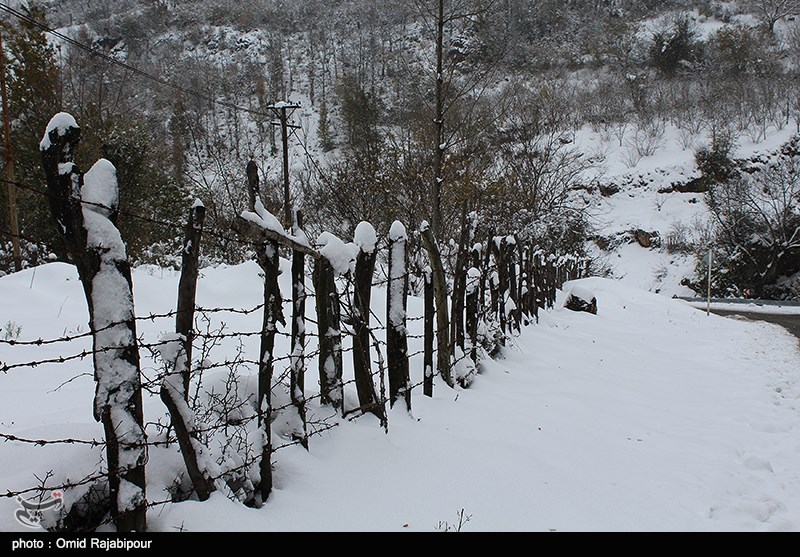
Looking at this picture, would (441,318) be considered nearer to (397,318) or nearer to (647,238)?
(397,318)

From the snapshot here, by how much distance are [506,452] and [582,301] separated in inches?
334

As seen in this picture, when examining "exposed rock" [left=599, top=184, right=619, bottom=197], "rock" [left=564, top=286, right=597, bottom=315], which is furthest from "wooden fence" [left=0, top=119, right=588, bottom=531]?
"exposed rock" [left=599, top=184, right=619, bottom=197]

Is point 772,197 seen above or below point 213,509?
above

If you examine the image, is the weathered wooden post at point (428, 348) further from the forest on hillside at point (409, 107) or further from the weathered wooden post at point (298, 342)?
the weathered wooden post at point (298, 342)

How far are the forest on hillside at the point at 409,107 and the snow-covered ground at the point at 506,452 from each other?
1.19 m

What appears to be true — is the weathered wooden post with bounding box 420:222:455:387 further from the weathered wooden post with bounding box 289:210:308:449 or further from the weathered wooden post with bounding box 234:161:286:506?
the weathered wooden post with bounding box 234:161:286:506

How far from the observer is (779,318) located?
14.0 metres

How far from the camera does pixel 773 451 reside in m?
3.87

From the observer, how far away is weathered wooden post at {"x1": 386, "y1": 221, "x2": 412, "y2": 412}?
3.47 metres

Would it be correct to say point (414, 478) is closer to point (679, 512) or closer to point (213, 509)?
point (213, 509)

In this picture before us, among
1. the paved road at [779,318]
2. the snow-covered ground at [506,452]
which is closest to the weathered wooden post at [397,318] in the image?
the snow-covered ground at [506,452]

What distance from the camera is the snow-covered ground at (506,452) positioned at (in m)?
2.12

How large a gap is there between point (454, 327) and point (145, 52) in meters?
66.3
